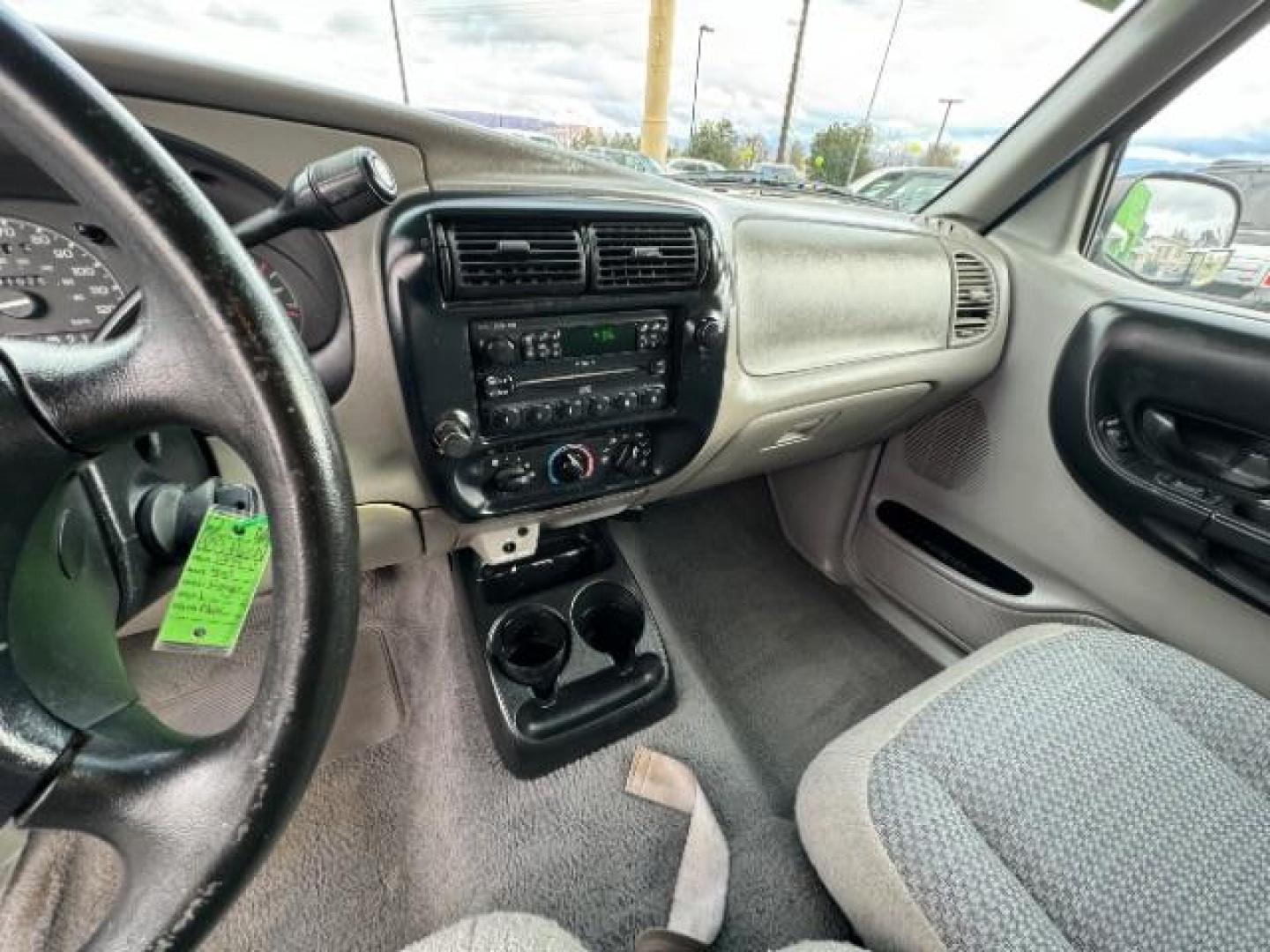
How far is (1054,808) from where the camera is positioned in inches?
28.5

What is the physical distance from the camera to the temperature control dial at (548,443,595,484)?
93cm

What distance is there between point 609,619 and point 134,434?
1.02m

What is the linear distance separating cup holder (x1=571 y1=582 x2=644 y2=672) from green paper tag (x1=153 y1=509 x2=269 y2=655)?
82cm

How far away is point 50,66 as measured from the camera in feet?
0.97

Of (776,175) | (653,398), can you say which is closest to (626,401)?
(653,398)

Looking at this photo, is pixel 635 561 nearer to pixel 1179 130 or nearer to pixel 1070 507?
pixel 1070 507

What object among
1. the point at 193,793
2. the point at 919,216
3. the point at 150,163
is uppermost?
the point at 150,163

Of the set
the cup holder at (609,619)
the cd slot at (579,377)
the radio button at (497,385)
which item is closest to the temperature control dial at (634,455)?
the cd slot at (579,377)

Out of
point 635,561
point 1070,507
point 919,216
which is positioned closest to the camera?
point 1070,507

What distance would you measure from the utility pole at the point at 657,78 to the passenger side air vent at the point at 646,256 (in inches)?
20.9

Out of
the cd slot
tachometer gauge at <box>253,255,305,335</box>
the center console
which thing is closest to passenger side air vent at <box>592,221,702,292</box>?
the center console

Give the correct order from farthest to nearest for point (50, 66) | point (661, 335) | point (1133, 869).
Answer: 1. point (661, 335)
2. point (1133, 869)
3. point (50, 66)

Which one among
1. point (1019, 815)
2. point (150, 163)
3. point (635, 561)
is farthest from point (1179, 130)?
point (150, 163)

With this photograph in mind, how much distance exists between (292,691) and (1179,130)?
157cm
